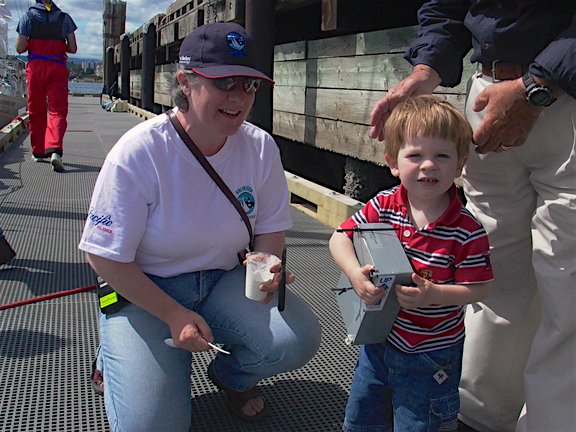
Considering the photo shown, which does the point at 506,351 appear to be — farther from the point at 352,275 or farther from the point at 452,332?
the point at 352,275

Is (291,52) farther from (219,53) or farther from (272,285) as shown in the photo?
(272,285)

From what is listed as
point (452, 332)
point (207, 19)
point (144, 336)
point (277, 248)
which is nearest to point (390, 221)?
point (452, 332)

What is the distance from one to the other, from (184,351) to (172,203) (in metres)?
0.50

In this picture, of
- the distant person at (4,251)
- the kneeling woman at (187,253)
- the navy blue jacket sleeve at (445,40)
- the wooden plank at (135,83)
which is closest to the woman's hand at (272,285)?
the kneeling woman at (187,253)

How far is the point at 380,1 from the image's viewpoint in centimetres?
481

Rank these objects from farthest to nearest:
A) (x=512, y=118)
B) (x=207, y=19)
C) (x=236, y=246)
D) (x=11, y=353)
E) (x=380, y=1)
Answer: (x=207, y=19) < (x=380, y=1) < (x=11, y=353) < (x=236, y=246) < (x=512, y=118)

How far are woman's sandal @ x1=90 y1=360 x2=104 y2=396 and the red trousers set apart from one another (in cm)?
491

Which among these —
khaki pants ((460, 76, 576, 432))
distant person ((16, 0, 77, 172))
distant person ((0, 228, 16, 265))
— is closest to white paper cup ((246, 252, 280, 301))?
khaki pants ((460, 76, 576, 432))

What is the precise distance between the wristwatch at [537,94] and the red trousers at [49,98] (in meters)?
5.91

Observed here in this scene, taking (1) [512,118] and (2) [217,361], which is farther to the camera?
(2) [217,361]

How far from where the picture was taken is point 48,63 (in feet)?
21.1

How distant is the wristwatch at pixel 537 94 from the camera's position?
154 cm

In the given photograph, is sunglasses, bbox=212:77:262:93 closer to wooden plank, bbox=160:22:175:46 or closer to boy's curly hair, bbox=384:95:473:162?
boy's curly hair, bbox=384:95:473:162

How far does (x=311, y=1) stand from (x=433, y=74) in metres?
3.55
